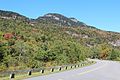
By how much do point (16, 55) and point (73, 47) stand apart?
2299 centimetres

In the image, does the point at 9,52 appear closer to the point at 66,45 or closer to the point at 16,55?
the point at 16,55

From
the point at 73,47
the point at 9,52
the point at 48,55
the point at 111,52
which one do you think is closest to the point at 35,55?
the point at 48,55

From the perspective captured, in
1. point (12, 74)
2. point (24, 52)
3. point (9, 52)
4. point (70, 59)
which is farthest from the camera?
point (70, 59)

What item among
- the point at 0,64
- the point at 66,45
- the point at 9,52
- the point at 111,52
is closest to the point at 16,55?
the point at 9,52

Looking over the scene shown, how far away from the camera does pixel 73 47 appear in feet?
315

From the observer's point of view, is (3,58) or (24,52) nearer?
(3,58)

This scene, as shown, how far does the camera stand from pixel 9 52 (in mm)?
75750

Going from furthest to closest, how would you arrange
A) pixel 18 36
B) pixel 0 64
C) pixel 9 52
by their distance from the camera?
pixel 18 36, pixel 9 52, pixel 0 64

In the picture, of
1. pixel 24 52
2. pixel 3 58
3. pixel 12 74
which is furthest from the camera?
pixel 24 52

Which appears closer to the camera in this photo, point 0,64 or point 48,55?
point 0,64

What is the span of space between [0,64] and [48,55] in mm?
24946

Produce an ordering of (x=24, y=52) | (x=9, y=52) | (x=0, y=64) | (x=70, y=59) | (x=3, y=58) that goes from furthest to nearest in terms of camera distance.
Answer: (x=70, y=59)
(x=24, y=52)
(x=9, y=52)
(x=3, y=58)
(x=0, y=64)

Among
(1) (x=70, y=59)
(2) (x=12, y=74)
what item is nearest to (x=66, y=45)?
(1) (x=70, y=59)

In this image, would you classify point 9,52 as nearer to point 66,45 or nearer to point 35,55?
point 35,55
